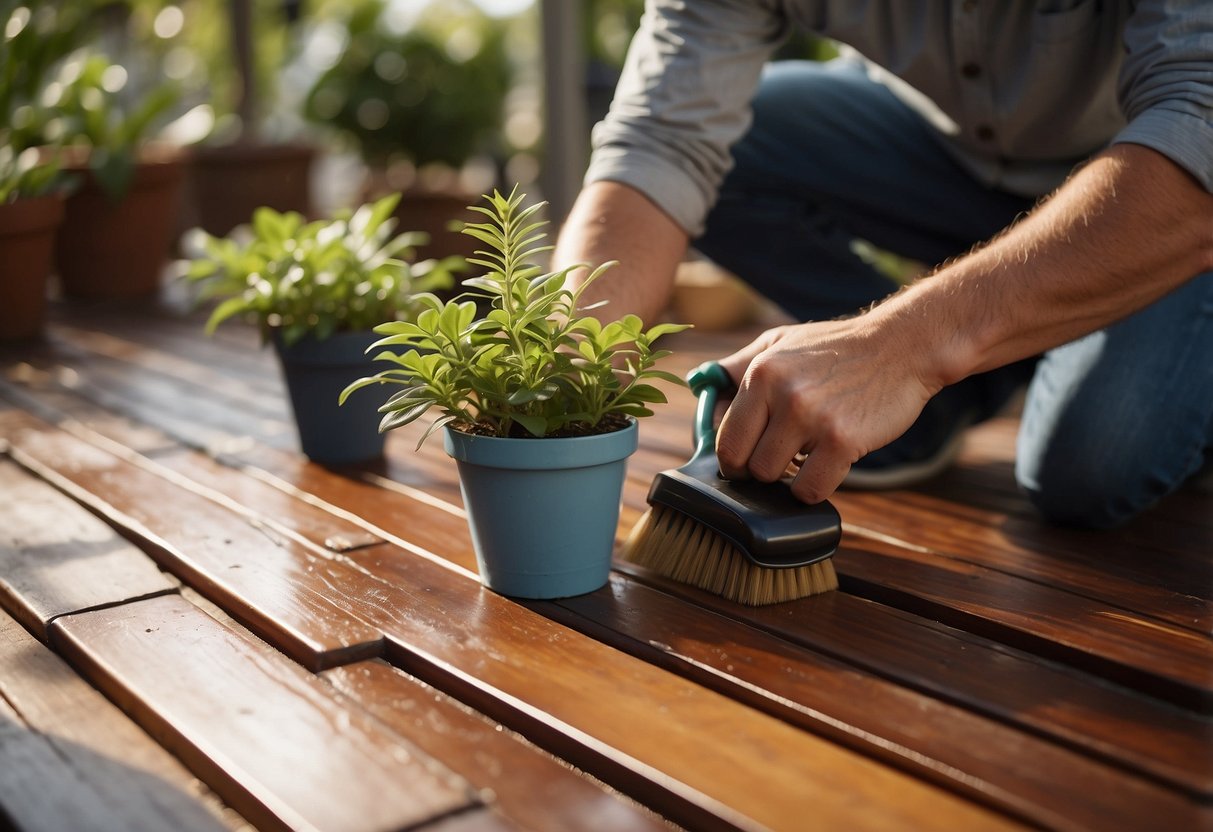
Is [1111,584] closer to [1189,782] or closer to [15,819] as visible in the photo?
[1189,782]

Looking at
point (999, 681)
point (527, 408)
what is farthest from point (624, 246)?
point (999, 681)

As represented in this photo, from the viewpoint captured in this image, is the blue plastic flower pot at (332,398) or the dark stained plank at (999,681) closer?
the dark stained plank at (999,681)

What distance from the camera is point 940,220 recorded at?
1.91 meters

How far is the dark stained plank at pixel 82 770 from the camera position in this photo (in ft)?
2.80

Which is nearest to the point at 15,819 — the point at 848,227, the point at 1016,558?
the point at 1016,558

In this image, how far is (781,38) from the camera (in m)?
1.74

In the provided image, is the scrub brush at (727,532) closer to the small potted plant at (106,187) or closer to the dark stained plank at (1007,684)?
the dark stained plank at (1007,684)

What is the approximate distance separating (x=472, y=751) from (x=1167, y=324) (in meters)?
1.08

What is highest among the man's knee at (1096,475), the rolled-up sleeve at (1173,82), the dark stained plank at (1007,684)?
the rolled-up sleeve at (1173,82)

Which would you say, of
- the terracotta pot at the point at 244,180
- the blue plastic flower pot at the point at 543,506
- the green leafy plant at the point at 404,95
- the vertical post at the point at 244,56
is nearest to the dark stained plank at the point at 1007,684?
the blue plastic flower pot at the point at 543,506

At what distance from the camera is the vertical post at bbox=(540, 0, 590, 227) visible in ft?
10.6

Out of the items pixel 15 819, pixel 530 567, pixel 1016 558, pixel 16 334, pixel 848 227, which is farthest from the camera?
pixel 16 334

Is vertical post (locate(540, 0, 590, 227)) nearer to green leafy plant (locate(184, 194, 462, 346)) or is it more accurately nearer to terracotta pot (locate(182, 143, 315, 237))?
terracotta pot (locate(182, 143, 315, 237))

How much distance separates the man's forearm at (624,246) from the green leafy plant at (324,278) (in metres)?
0.25
